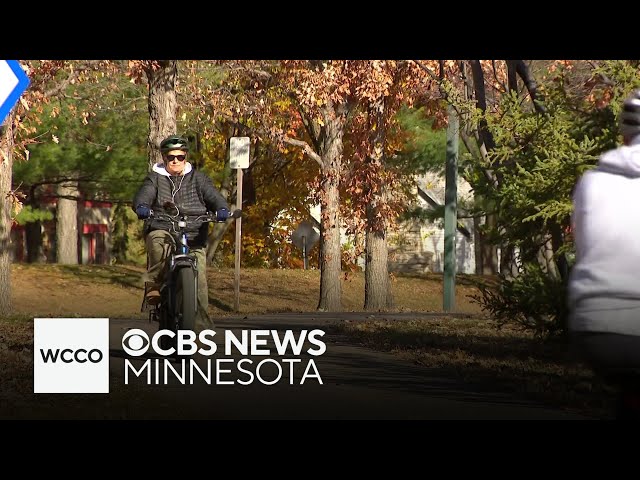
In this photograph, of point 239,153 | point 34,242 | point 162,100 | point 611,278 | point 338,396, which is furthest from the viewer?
point 34,242

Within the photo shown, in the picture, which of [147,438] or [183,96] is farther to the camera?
[183,96]

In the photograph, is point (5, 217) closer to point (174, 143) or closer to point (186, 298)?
point (174, 143)

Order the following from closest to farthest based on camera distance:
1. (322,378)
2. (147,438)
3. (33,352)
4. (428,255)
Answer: (147,438) → (322,378) → (33,352) → (428,255)

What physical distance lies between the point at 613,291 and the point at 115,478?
2.76m

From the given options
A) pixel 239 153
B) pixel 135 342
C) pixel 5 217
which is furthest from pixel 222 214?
pixel 5 217

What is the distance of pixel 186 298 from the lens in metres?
12.1

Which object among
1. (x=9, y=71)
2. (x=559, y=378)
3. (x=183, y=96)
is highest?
(x=183, y=96)

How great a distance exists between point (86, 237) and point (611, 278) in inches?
2970

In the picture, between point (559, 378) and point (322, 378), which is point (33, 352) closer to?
point (322, 378)

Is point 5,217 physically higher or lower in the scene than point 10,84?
lower

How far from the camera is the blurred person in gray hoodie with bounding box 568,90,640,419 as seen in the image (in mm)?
4707

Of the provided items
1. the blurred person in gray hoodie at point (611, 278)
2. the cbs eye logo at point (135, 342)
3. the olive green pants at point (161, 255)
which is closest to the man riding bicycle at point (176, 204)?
the olive green pants at point (161, 255)
